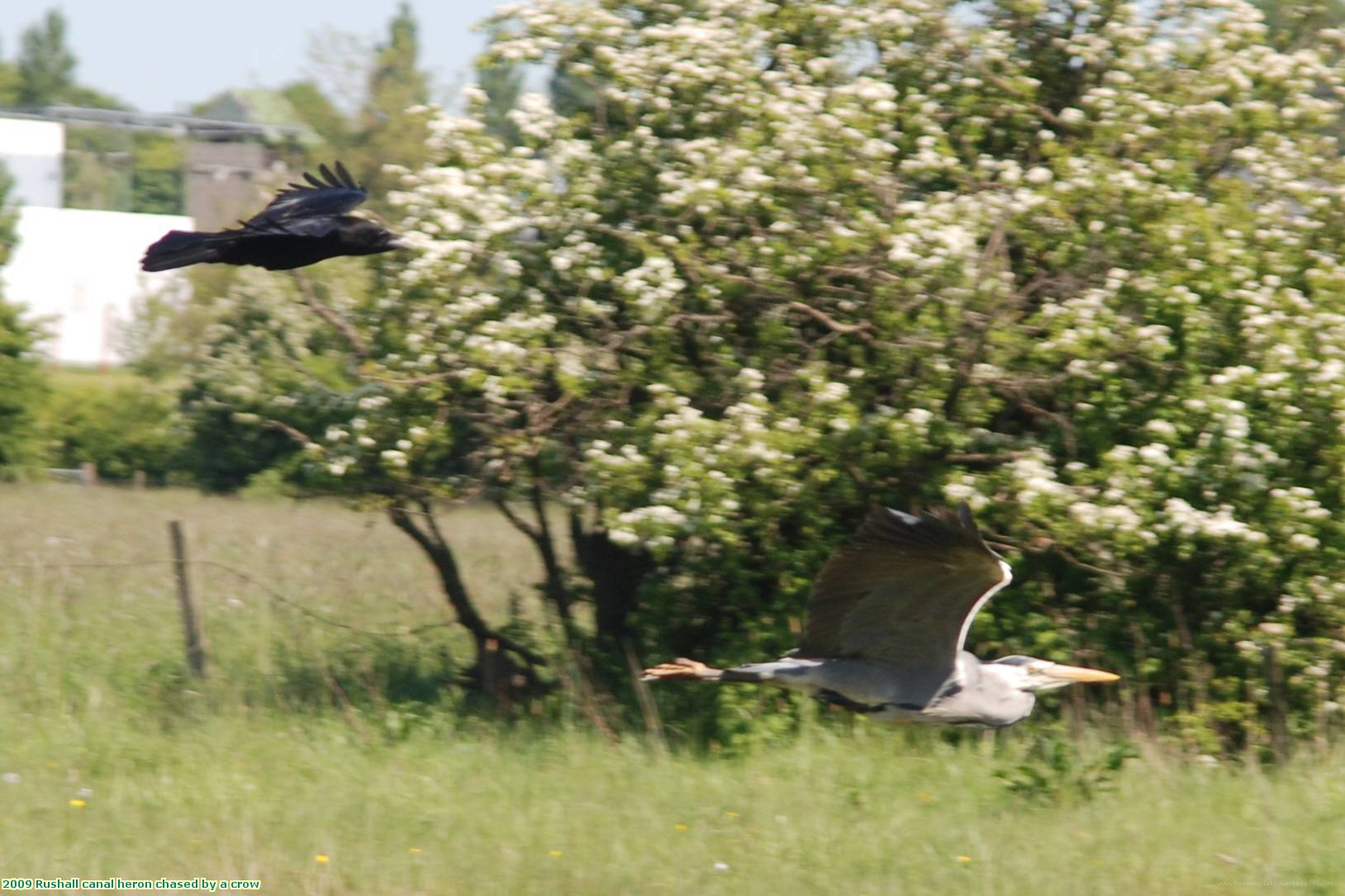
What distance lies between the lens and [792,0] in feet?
29.0

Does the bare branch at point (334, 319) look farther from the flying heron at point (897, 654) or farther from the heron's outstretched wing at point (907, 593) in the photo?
the heron's outstretched wing at point (907, 593)

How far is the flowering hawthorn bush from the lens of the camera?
7.77 metres

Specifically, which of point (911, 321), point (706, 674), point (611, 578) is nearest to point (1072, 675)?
point (706, 674)

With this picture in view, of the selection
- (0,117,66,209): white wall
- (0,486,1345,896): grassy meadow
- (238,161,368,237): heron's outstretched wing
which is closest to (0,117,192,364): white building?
(0,117,66,209): white wall

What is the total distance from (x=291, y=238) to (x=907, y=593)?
282 centimetres

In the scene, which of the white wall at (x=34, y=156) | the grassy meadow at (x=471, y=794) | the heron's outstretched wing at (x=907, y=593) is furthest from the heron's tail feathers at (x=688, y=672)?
the white wall at (x=34, y=156)

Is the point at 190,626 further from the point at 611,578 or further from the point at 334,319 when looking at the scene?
the point at 611,578

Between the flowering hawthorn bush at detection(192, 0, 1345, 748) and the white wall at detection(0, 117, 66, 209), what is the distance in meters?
45.2

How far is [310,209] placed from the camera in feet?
22.5

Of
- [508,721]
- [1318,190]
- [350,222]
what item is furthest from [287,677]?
[1318,190]

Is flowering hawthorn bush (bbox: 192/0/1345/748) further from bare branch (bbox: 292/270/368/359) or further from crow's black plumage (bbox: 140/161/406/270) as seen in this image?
crow's black plumage (bbox: 140/161/406/270)

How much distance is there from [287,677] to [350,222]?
3351 mm

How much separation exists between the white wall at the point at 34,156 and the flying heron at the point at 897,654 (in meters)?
48.2

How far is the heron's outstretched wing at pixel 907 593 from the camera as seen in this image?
5.67 metres
